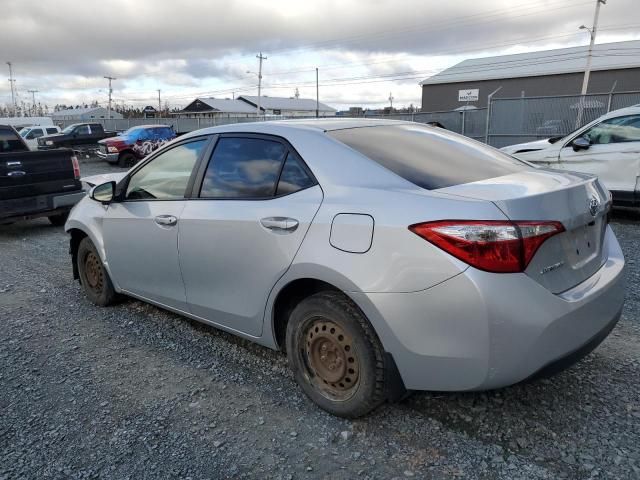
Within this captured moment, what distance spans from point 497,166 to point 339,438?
1.83m

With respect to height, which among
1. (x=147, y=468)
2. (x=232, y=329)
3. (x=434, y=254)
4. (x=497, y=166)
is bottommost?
(x=147, y=468)

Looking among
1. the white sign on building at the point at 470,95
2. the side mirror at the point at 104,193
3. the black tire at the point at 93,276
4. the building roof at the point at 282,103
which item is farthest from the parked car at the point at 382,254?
the building roof at the point at 282,103

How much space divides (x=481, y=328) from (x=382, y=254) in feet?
1.80

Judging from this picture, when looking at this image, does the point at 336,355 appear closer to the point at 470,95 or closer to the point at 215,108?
the point at 470,95

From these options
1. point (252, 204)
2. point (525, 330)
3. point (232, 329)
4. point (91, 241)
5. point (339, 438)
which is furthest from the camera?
point (91, 241)

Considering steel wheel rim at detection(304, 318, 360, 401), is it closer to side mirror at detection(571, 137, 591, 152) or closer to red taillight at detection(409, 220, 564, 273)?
red taillight at detection(409, 220, 564, 273)

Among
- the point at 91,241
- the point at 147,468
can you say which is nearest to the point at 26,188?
the point at 91,241

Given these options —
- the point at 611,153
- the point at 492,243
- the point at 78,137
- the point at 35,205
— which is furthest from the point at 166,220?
the point at 78,137

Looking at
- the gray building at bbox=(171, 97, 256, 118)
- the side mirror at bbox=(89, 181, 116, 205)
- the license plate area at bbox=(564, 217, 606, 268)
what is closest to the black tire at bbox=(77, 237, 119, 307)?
the side mirror at bbox=(89, 181, 116, 205)

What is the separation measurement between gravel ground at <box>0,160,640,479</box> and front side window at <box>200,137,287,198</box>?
1210 mm

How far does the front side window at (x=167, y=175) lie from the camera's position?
3.62m

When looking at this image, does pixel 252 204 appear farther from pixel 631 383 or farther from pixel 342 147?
pixel 631 383

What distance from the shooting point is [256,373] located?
338cm

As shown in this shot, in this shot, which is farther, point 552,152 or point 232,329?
point 552,152
